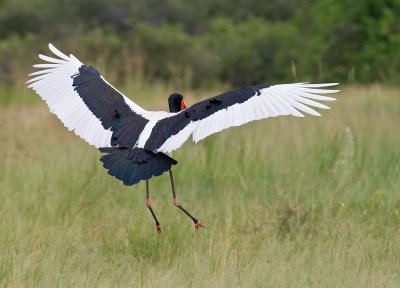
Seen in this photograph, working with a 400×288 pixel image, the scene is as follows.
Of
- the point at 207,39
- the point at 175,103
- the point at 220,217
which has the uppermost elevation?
the point at 207,39

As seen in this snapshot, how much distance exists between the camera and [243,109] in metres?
4.75

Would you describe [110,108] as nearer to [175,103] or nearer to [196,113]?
[175,103]

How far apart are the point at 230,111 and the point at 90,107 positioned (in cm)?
91

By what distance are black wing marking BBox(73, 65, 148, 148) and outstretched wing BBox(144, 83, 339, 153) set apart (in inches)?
7.4

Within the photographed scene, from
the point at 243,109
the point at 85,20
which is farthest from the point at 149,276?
the point at 85,20

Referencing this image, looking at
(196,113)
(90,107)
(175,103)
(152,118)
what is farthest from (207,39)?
(196,113)

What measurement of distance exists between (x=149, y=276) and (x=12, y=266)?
62cm

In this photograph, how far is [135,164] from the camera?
4777 mm

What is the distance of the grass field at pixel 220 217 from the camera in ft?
14.5

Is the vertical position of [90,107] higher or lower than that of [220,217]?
higher

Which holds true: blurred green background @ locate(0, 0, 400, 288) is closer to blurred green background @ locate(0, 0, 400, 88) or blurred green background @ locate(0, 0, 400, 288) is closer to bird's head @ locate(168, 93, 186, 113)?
bird's head @ locate(168, 93, 186, 113)

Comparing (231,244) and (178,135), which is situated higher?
(178,135)

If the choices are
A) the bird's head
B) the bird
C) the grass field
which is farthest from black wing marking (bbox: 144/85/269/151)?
the bird's head

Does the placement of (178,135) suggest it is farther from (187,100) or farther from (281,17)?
(281,17)
